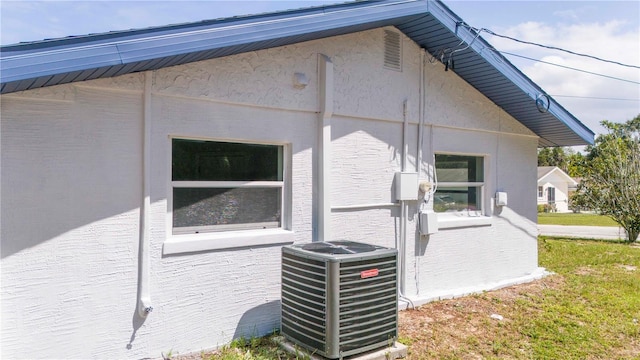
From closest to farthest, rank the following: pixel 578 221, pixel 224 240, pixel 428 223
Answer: pixel 224 240
pixel 428 223
pixel 578 221

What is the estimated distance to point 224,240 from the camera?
4609 millimetres

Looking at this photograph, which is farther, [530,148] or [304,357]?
[530,148]

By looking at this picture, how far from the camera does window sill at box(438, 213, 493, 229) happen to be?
6.87 meters

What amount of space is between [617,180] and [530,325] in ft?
40.9

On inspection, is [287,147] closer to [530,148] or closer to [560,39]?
[530,148]

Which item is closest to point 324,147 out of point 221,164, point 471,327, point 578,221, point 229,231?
point 221,164

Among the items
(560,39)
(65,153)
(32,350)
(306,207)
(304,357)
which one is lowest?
(304,357)

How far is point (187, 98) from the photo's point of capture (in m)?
4.42

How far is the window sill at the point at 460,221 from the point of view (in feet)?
22.5

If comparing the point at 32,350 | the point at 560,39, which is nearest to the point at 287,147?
the point at 32,350

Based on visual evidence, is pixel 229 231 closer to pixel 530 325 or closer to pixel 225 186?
pixel 225 186

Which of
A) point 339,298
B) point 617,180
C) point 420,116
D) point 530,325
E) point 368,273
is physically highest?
point 420,116

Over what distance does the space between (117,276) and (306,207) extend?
220 centimetres

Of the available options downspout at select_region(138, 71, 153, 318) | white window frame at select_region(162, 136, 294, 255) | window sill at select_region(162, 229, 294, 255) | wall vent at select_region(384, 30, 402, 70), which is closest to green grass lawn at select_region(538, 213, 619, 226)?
wall vent at select_region(384, 30, 402, 70)
